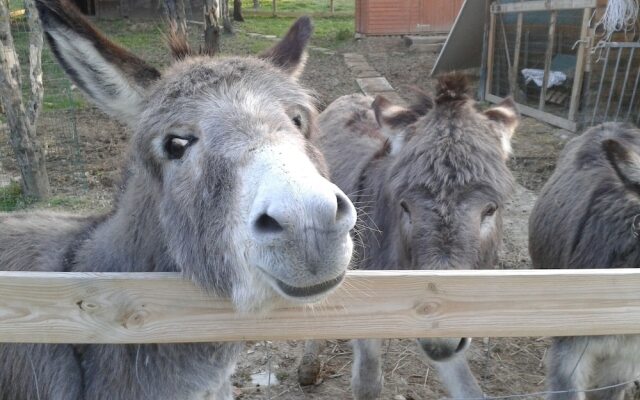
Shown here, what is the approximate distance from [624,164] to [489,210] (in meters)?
0.85

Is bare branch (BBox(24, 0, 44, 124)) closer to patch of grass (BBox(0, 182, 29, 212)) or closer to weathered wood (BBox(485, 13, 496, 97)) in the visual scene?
patch of grass (BBox(0, 182, 29, 212))

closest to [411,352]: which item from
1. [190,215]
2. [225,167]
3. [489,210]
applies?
[489,210]

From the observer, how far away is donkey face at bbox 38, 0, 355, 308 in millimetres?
1387

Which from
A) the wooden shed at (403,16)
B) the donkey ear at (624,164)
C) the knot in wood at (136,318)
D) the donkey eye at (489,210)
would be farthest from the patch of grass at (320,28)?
the knot in wood at (136,318)

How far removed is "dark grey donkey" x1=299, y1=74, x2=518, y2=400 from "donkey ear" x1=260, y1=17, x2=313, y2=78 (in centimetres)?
59

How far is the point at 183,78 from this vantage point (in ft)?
6.39

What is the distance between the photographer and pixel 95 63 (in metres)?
1.90

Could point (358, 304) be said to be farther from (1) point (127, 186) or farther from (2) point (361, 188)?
(2) point (361, 188)

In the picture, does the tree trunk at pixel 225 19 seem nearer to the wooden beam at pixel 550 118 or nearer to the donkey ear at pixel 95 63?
the wooden beam at pixel 550 118

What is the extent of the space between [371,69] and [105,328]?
535 inches

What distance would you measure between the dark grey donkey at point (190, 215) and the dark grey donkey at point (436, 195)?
0.81 metres

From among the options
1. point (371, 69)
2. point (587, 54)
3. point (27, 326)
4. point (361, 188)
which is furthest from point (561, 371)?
point (371, 69)

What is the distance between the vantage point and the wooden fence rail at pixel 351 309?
1609mm

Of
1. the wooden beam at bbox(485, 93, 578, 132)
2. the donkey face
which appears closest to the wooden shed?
the wooden beam at bbox(485, 93, 578, 132)
